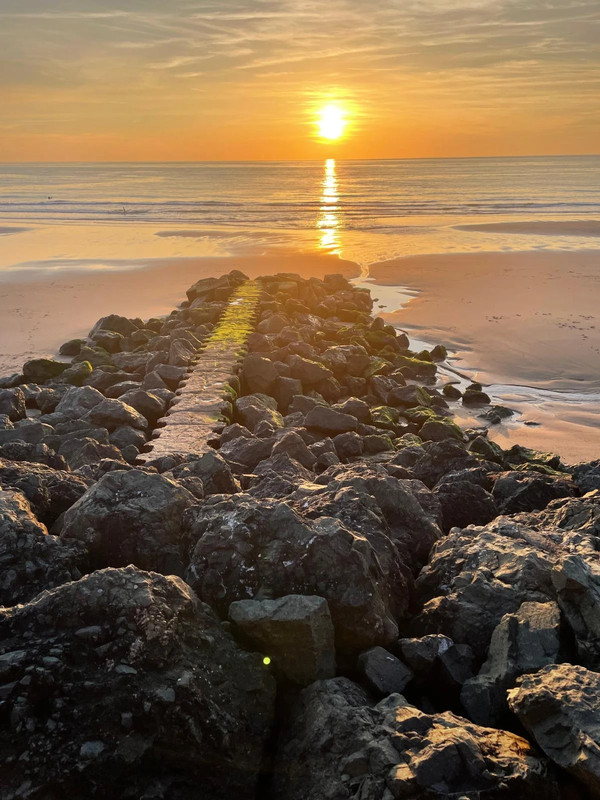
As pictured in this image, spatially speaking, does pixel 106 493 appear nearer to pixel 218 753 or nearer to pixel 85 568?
pixel 85 568

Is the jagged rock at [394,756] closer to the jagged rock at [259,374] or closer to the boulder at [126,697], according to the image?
the boulder at [126,697]

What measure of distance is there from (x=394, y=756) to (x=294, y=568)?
1293 millimetres

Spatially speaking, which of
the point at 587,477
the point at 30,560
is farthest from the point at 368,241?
the point at 30,560

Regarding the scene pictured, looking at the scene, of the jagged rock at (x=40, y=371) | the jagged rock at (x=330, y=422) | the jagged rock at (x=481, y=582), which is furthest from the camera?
the jagged rock at (x=40, y=371)

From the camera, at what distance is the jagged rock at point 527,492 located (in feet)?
22.8

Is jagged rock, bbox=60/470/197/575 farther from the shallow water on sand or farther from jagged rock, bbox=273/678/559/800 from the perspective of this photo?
the shallow water on sand

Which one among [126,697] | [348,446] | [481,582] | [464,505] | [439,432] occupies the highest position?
[126,697]

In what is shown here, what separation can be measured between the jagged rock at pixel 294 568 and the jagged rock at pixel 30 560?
0.75 m

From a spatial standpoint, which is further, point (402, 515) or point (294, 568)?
point (402, 515)

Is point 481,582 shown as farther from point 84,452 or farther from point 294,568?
point 84,452

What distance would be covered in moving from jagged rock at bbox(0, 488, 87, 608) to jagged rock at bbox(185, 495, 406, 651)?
751 mm

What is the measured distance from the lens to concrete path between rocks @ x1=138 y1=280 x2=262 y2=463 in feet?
31.5

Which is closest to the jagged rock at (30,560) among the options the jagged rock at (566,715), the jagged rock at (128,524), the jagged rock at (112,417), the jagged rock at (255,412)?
the jagged rock at (128,524)

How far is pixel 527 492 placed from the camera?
7016mm
